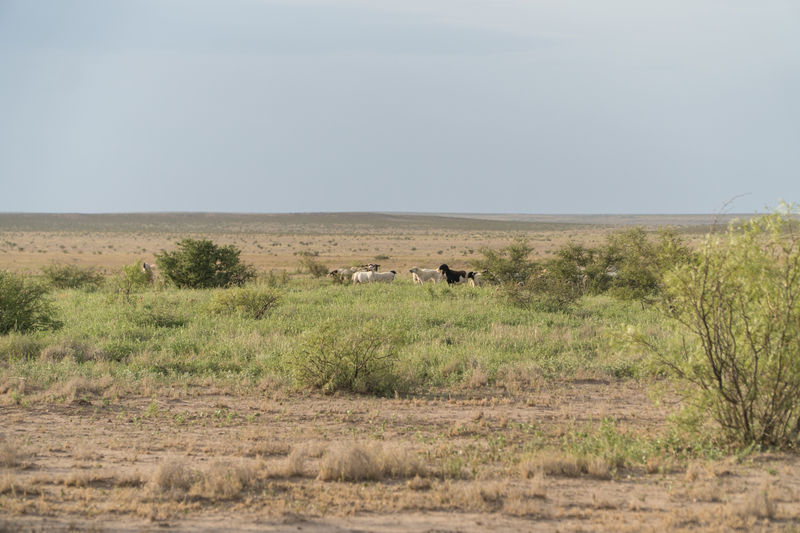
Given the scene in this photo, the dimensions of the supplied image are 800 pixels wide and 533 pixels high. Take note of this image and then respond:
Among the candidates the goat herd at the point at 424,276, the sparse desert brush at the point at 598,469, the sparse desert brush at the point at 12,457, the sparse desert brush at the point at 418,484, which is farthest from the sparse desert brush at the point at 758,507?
the goat herd at the point at 424,276

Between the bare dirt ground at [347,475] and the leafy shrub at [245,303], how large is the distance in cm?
715

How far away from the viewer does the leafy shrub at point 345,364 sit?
905 cm

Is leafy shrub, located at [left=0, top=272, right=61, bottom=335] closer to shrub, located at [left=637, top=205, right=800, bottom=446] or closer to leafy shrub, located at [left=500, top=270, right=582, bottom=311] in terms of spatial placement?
leafy shrub, located at [left=500, top=270, right=582, bottom=311]

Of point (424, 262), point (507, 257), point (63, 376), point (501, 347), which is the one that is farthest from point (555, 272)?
point (424, 262)

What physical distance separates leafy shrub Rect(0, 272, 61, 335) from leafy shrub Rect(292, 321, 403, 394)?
22.9 feet

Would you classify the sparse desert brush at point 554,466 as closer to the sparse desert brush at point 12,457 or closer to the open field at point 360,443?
the open field at point 360,443

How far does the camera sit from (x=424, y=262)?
42.5 m

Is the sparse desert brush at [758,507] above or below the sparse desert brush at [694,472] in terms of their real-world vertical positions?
above

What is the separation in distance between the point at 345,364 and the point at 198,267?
16.3 m

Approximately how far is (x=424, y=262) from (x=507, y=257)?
19.4 metres

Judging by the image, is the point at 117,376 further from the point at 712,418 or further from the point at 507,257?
the point at 507,257

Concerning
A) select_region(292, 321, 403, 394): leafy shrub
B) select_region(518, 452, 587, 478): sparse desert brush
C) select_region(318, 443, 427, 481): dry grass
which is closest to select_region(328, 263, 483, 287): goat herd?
select_region(292, 321, 403, 394): leafy shrub

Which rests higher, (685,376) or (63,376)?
(685,376)

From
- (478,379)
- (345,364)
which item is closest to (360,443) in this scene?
(345,364)
